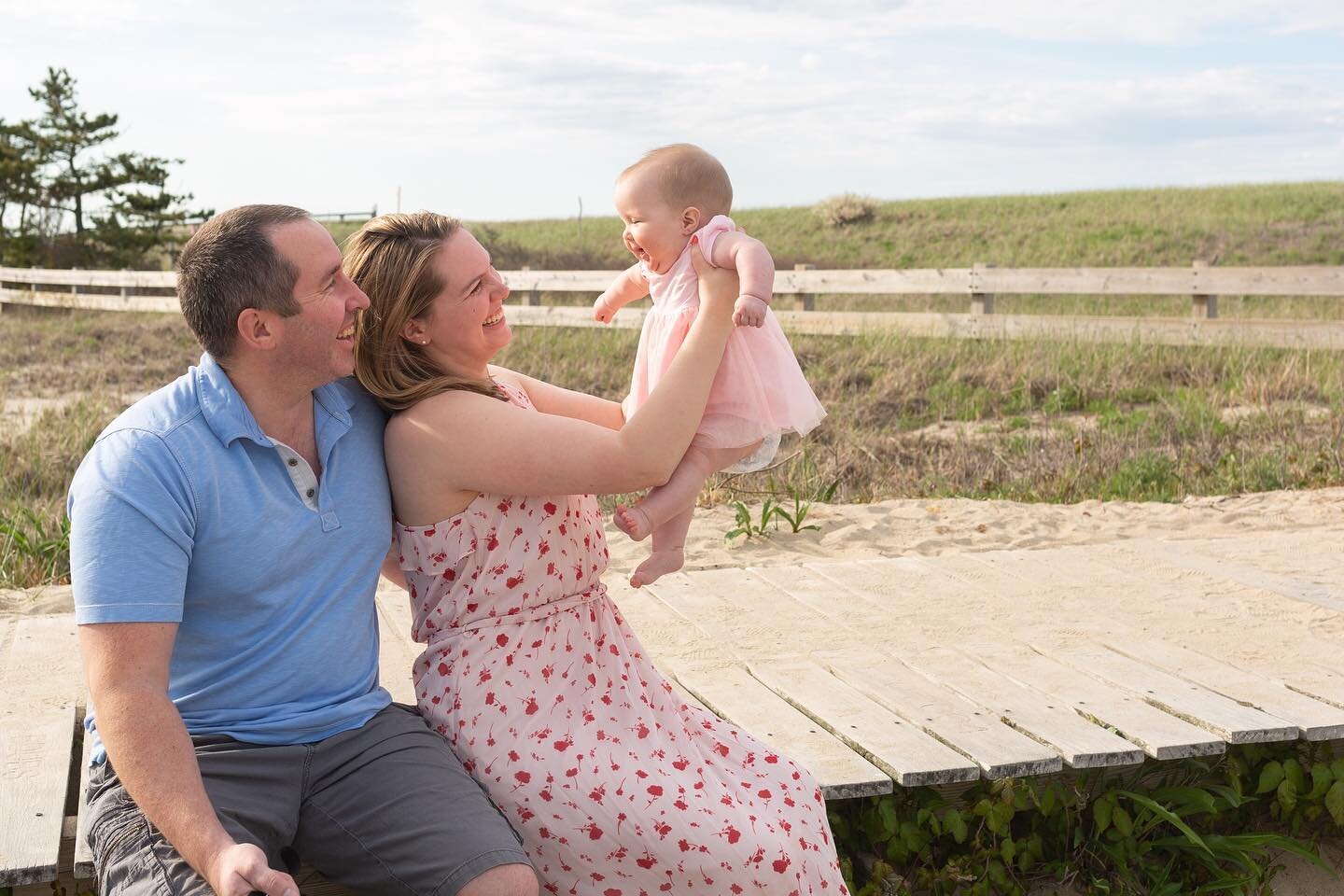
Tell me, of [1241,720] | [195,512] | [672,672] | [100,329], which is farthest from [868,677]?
[100,329]

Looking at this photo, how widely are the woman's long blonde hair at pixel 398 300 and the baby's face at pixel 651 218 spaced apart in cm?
41

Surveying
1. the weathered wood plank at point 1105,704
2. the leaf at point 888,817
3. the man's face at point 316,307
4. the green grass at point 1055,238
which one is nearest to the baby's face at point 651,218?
the man's face at point 316,307

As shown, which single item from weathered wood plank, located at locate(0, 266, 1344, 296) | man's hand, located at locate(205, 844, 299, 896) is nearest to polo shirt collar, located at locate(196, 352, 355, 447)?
man's hand, located at locate(205, 844, 299, 896)

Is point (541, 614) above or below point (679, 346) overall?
below

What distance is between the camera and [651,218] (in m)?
2.69

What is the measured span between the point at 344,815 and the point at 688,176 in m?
1.37

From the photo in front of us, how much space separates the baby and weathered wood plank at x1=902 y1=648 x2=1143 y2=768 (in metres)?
0.97

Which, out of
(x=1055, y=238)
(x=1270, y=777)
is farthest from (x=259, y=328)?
(x=1055, y=238)

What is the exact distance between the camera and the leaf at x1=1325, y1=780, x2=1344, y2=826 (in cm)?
331

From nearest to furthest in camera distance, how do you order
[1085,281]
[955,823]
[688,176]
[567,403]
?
[688,176] → [567,403] → [955,823] → [1085,281]

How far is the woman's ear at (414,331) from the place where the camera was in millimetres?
2404

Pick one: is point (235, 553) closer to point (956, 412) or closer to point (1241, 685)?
point (1241, 685)

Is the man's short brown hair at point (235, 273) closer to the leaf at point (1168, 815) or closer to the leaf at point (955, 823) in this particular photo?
the leaf at point (955, 823)

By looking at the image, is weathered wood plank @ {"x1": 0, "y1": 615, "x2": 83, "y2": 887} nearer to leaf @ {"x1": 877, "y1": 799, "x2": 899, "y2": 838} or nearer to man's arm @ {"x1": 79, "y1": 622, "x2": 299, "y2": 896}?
man's arm @ {"x1": 79, "y1": 622, "x2": 299, "y2": 896}
